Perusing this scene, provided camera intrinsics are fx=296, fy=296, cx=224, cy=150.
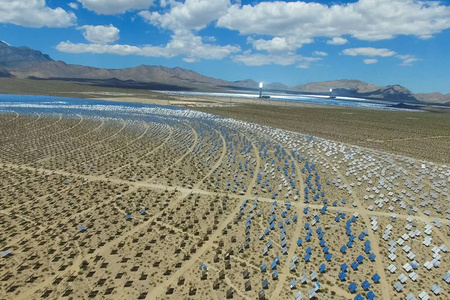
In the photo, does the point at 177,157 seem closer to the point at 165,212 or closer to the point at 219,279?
the point at 165,212

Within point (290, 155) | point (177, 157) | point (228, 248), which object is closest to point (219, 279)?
point (228, 248)

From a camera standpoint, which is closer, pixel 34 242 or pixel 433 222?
pixel 34 242

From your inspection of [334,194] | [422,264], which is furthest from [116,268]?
[334,194]

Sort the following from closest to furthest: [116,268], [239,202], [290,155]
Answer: [116,268]
[239,202]
[290,155]

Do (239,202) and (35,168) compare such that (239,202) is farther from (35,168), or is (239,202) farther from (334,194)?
(35,168)

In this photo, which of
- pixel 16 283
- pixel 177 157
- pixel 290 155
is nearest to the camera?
pixel 16 283

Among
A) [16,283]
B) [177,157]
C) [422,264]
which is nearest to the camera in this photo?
[16,283]
